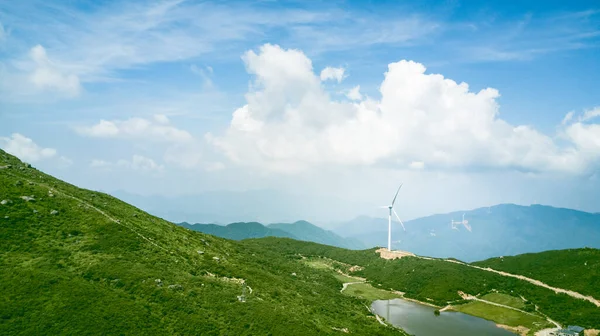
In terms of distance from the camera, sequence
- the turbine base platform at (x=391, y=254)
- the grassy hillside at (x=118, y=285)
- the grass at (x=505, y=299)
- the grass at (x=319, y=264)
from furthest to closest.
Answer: the turbine base platform at (x=391, y=254) → the grass at (x=319, y=264) → the grass at (x=505, y=299) → the grassy hillside at (x=118, y=285)

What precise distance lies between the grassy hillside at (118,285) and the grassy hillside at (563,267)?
2122 inches

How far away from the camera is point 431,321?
70.5 meters

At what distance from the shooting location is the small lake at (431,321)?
64.5 m

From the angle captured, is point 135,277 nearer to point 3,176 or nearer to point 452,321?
point 3,176

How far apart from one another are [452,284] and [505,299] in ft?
43.4

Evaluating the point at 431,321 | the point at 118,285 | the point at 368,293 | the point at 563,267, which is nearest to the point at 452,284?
Answer: the point at 368,293

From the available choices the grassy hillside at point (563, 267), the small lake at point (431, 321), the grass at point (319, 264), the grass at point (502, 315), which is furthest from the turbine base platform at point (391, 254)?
the grass at point (502, 315)

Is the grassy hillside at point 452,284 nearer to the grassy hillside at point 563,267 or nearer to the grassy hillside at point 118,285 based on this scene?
the grassy hillside at point 563,267

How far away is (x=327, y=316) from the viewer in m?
55.3

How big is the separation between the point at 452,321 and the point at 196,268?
53.6 metres

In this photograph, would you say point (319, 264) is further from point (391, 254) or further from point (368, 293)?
point (368, 293)

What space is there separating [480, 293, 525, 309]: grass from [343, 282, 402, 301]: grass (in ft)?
70.2

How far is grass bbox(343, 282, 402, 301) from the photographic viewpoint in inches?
3471

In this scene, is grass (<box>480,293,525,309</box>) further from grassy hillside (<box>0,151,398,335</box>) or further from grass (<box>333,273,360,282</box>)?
grass (<box>333,273,360,282</box>)
